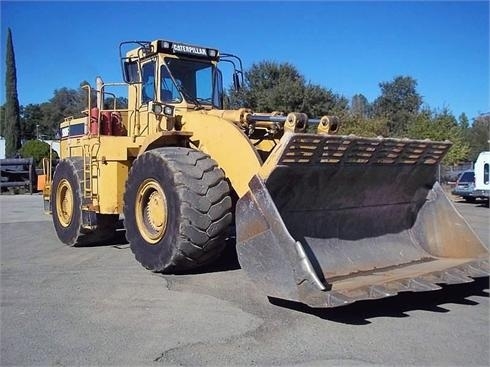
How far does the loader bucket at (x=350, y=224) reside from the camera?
5355 millimetres

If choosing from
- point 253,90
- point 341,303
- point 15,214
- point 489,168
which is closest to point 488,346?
point 341,303

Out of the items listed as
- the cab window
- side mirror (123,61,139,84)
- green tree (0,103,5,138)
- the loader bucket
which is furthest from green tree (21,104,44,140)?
the loader bucket

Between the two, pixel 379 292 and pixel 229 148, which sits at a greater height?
pixel 229 148

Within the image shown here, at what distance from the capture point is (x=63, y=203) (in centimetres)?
1055

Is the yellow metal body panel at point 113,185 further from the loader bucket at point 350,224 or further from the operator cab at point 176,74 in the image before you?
the loader bucket at point 350,224

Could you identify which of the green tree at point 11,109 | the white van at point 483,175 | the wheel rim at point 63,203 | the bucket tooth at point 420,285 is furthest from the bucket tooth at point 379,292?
the green tree at point 11,109

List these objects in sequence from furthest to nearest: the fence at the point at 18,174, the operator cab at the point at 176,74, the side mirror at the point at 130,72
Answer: the fence at the point at 18,174 → the side mirror at the point at 130,72 → the operator cab at the point at 176,74

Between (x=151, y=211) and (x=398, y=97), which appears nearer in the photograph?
(x=151, y=211)

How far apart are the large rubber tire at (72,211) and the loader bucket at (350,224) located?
4406 mm

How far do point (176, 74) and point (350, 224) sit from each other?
3685 mm

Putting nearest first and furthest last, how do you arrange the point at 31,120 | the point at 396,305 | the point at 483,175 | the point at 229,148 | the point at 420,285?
the point at 420,285 < the point at 396,305 < the point at 229,148 < the point at 483,175 < the point at 31,120

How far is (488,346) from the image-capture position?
189 inches

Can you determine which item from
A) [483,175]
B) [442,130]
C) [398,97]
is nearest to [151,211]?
[483,175]

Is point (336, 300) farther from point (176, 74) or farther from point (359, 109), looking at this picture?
point (359, 109)
